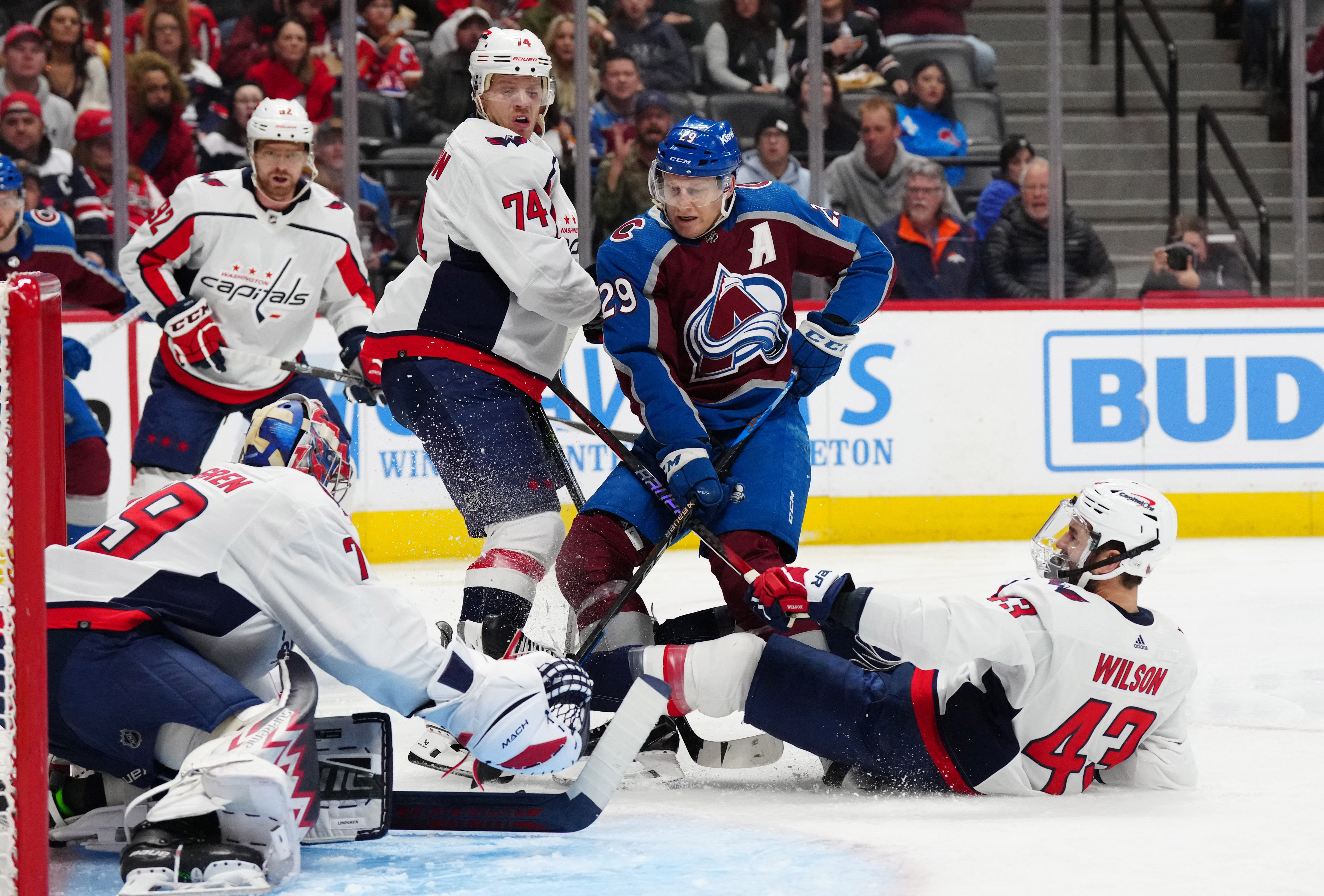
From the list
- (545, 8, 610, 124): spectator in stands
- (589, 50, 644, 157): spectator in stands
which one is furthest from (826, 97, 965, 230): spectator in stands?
(545, 8, 610, 124): spectator in stands

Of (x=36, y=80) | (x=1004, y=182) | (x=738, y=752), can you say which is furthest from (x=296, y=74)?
(x=738, y=752)

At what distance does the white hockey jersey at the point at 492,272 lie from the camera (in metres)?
2.88

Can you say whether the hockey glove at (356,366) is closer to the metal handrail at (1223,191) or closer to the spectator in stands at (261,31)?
the spectator in stands at (261,31)

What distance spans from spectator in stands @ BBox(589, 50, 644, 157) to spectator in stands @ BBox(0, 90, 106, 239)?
1.76m

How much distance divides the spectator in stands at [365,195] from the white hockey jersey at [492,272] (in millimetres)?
2879

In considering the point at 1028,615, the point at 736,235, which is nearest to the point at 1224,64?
the point at 736,235

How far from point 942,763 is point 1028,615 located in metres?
0.26

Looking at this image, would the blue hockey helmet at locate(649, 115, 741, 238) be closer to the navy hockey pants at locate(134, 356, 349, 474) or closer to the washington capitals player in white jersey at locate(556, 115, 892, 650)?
the washington capitals player in white jersey at locate(556, 115, 892, 650)

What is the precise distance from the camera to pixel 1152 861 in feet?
6.82

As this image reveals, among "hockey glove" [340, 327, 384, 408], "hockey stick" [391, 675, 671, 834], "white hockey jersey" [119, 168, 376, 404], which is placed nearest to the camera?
"hockey stick" [391, 675, 671, 834]

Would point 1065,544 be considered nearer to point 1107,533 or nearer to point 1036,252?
point 1107,533

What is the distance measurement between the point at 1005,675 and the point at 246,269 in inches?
104

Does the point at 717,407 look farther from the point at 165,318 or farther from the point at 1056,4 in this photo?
the point at 1056,4

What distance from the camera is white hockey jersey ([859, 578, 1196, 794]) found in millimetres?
2320
